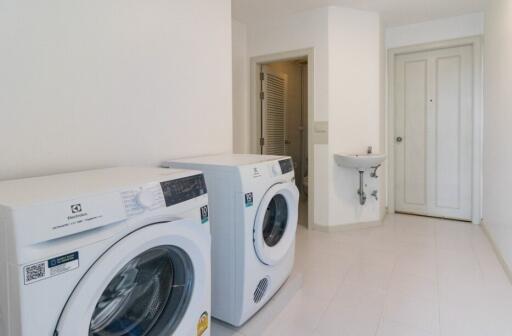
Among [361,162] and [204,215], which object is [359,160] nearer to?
[361,162]

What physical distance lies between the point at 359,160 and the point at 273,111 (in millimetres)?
1452

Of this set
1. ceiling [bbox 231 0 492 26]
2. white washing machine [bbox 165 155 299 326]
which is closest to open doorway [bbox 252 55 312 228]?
ceiling [bbox 231 0 492 26]

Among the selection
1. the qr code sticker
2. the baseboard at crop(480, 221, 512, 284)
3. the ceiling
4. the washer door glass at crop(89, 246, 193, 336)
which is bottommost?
the baseboard at crop(480, 221, 512, 284)

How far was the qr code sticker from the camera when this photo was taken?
2.08 ft

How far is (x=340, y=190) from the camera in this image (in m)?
3.16

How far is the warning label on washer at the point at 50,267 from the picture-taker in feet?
2.08

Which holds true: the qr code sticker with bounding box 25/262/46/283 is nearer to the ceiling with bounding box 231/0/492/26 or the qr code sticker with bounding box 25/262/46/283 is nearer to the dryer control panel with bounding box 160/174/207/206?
the dryer control panel with bounding box 160/174/207/206

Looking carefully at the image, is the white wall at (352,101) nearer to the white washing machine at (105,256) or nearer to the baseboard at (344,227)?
the baseboard at (344,227)

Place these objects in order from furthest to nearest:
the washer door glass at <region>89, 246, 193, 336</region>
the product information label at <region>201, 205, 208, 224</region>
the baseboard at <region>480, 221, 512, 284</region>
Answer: the baseboard at <region>480, 221, 512, 284</region> < the product information label at <region>201, 205, 208, 224</region> < the washer door glass at <region>89, 246, 193, 336</region>

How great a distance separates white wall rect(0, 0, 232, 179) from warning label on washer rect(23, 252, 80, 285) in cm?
63

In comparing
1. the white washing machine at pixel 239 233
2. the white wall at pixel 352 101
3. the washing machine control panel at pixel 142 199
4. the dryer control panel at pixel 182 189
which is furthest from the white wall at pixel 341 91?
the washing machine control panel at pixel 142 199

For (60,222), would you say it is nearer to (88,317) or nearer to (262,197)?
(88,317)

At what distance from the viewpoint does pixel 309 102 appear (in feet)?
10.4

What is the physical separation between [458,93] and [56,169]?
373cm
